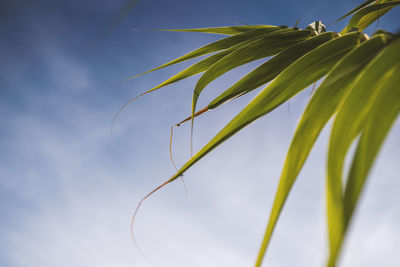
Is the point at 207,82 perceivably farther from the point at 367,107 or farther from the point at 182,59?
the point at 367,107

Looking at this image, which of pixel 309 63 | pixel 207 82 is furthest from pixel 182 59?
pixel 309 63

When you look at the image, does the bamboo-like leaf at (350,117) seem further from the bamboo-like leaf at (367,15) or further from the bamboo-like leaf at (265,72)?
the bamboo-like leaf at (367,15)

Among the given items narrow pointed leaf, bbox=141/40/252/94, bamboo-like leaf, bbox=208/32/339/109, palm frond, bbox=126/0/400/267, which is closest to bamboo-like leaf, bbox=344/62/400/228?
palm frond, bbox=126/0/400/267

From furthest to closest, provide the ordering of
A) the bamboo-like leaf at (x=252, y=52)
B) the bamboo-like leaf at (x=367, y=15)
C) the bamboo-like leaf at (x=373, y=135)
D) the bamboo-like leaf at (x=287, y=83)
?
the bamboo-like leaf at (x=367, y=15)
the bamboo-like leaf at (x=252, y=52)
the bamboo-like leaf at (x=287, y=83)
the bamboo-like leaf at (x=373, y=135)

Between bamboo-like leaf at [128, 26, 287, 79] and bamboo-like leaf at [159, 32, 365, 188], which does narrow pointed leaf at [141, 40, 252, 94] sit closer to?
bamboo-like leaf at [128, 26, 287, 79]

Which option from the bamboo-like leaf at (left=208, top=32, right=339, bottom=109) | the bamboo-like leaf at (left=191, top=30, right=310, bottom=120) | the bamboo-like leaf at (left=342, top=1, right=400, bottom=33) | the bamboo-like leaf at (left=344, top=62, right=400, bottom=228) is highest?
the bamboo-like leaf at (left=342, top=1, right=400, bottom=33)

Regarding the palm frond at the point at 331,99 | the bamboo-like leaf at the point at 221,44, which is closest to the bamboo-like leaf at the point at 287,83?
the palm frond at the point at 331,99
